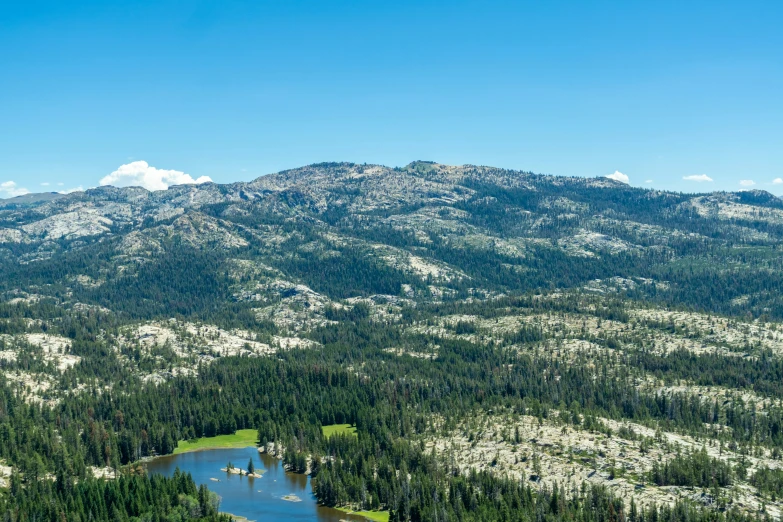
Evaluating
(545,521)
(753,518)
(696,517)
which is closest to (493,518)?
(545,521)

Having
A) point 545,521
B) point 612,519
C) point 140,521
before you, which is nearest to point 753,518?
point 612,519

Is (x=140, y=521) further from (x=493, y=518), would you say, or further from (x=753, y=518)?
(x=753, y=518)

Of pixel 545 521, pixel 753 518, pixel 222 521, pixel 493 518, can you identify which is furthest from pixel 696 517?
pixel 222 521

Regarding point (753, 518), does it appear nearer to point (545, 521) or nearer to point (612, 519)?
point (612, 519)

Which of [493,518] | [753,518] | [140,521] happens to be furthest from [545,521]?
[140,521]

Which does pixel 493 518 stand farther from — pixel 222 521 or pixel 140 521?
pixel 140 521

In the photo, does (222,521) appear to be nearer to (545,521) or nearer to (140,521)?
(140,521)
